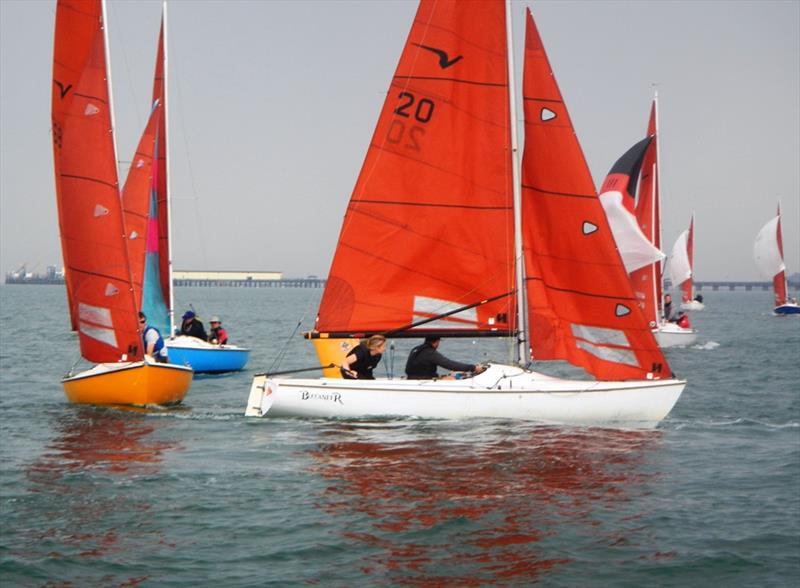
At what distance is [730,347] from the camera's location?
49.9 m

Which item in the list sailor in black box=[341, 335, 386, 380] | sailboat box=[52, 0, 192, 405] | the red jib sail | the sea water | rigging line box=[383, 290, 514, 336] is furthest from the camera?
the red jib sail

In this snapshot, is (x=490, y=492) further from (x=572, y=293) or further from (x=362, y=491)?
(x=572, y=293)

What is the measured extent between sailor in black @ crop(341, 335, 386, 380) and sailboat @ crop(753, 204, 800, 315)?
82.8 meters

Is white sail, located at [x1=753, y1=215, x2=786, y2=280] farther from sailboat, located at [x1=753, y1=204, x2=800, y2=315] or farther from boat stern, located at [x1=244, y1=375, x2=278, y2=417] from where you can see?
boat stern, located at [x1=244, y1=375, x2=278, y2=417]

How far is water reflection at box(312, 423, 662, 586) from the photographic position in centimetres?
1156

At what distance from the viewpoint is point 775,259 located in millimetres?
96938

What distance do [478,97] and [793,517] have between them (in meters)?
10.2

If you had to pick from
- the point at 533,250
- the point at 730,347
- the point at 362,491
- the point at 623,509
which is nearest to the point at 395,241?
the point at 533,250

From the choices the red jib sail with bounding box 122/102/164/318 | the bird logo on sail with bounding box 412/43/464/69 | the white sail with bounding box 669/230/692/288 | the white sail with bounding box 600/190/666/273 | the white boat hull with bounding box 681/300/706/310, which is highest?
the bird logo on sail with bounding box 412/43/464/69

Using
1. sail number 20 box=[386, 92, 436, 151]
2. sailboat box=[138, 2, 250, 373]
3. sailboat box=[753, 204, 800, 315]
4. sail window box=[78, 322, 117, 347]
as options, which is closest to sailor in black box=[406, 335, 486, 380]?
sail number 20 box=[386, 92, 436, 151]

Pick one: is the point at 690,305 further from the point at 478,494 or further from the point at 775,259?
the point at 478,494

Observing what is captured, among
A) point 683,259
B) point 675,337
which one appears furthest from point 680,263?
point 675,337

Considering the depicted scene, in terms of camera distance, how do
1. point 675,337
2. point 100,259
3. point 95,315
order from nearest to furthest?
point 100,259 → point 95,315 → point 675,337

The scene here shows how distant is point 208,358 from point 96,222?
11275 millimetres
